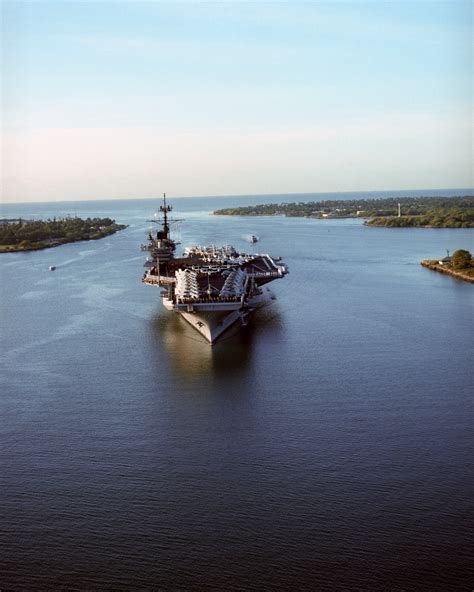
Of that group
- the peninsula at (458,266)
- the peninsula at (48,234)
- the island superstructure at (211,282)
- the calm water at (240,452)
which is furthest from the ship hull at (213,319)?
the peninsula at (48,234)

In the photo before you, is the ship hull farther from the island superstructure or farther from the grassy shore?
the grassy shore

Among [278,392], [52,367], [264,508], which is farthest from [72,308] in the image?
[264,508]

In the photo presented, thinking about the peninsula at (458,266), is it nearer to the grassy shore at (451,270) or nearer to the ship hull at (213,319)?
the grassy shore at (451,270)

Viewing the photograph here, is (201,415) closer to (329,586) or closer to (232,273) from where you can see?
(329,586)

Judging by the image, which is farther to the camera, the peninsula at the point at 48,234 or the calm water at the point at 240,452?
the peninsula at the point at 48,234

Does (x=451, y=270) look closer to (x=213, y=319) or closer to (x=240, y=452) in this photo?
(x=213, y=319)

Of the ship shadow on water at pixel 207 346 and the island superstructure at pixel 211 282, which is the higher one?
the island superstructure at pixel 211 282

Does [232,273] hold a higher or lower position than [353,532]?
higher

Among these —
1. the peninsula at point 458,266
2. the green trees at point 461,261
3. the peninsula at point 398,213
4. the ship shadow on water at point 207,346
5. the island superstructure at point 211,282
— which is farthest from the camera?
the peninsula at point 398,213
